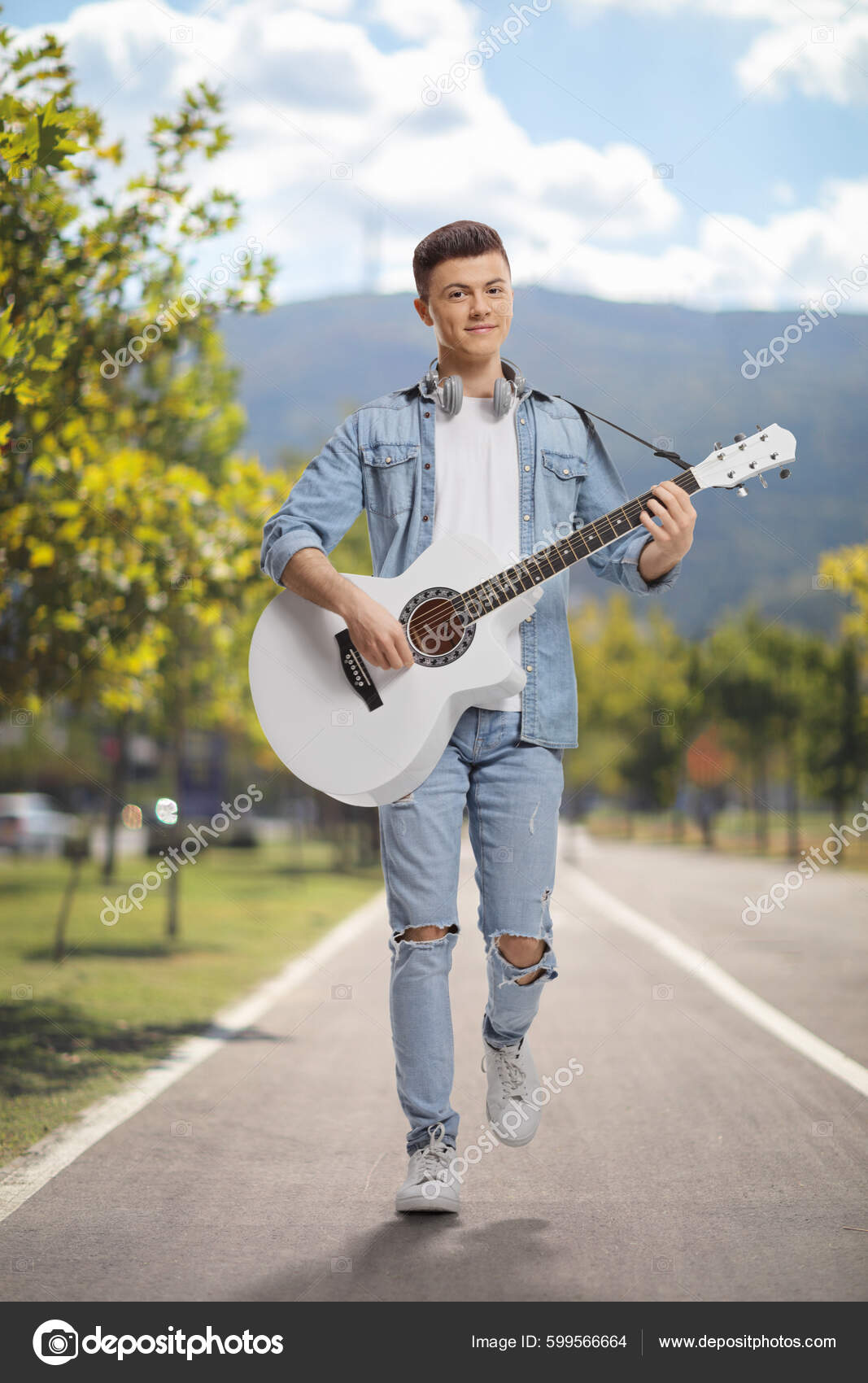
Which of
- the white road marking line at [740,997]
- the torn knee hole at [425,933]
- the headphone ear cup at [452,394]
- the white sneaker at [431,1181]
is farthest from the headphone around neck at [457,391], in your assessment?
the white road marking line at [740,997]

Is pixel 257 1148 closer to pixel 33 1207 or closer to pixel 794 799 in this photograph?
pixel 33 1207

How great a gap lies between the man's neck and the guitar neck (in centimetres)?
51

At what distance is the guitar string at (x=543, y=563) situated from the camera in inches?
143

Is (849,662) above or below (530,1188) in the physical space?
above

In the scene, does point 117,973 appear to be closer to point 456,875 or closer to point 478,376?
point 456,875

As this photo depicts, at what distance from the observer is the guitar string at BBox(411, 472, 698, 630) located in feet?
11.9

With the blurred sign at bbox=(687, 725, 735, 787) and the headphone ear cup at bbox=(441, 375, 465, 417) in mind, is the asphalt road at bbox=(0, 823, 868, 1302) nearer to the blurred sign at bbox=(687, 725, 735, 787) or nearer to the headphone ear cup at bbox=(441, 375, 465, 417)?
the headphone ear cup at bbox=(441, 375, 465, 417)

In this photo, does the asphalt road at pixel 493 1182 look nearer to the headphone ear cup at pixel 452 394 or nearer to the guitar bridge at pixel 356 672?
the guitar bridge at pixel 356 672

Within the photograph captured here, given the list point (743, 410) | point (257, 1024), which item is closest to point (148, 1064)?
point (257, 1024)

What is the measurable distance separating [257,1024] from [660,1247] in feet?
14.5

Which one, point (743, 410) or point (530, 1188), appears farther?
point (743, 410)

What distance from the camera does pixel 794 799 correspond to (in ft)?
135

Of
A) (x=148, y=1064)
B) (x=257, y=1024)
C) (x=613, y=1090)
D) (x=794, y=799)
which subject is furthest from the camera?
(x=794, y=799)
